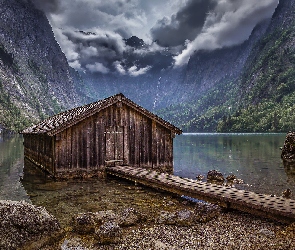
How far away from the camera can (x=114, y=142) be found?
21344mm

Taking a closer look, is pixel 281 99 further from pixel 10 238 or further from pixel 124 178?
pixel 10 238

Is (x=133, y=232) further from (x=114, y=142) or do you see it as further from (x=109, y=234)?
(x=114, y=142)

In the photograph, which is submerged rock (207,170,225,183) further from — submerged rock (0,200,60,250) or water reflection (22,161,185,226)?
submerged rock (0,200,60,250)

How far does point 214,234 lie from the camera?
29.3ft

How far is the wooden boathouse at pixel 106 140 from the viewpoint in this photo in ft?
64.7

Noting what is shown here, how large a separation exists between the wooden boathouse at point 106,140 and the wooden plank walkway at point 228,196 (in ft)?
12.5

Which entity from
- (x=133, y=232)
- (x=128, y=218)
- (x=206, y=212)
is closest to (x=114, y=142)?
(x=128, y=218)

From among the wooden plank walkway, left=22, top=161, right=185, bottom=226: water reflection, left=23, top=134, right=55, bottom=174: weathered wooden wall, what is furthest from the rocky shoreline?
left=23, top=134, right=55, bottom=174: weathered wooden wall

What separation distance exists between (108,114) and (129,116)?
170cm

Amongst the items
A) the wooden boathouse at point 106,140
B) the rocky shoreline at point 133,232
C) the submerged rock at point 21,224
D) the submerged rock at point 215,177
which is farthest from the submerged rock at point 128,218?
the submerged rock at point 215,177

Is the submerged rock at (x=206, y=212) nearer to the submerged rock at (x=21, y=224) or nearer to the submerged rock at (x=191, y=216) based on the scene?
the submerged rock at (x=191, y=216)

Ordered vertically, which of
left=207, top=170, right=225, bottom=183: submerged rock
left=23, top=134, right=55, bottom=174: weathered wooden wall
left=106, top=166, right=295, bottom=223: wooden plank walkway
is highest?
left=23, top=134, right=55, bottom=174: weathered wooden wall

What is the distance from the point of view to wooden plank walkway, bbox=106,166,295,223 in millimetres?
9870

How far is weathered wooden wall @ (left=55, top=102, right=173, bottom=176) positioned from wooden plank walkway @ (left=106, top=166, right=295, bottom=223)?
3.77 metres
